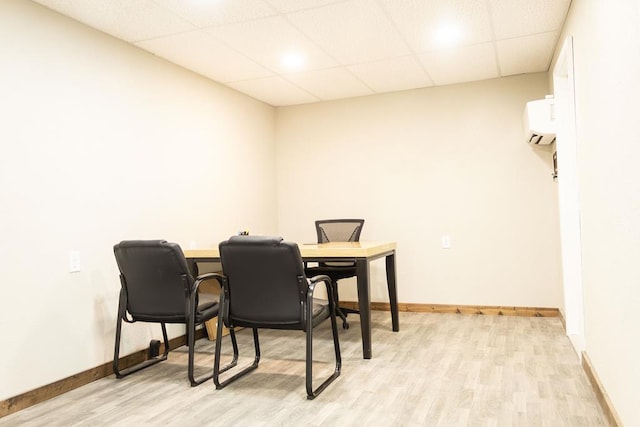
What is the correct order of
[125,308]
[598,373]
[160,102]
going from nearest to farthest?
[598,373]
[125,308]
[160,102]

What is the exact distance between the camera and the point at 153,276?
2822mm

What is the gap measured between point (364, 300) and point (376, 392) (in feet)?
2.35

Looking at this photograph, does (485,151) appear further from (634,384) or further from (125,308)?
(125,308)

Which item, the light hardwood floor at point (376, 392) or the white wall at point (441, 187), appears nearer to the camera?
the light hardwood floor at point (376, 392)

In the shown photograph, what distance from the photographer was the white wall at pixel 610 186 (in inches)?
65.1

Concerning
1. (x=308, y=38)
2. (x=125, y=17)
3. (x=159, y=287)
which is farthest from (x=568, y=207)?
(x=125, y=17)

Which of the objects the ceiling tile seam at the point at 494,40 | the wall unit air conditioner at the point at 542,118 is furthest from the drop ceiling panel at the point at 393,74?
the wall unit air conditioner at the point at 542,118

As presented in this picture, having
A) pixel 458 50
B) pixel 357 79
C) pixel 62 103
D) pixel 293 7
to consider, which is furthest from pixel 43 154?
pixel 458 50

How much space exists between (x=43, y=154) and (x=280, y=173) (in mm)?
3035

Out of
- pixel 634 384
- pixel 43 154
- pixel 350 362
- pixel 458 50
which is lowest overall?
pixel 350 362

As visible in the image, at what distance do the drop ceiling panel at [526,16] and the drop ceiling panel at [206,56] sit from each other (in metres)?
1.92

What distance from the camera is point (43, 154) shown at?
2.75 m

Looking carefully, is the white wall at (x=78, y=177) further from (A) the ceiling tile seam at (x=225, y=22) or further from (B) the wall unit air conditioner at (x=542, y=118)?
(B) the wall unit air conditioner at (x=542, y=118)

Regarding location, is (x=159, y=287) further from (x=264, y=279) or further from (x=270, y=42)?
(x=270, y=42)
